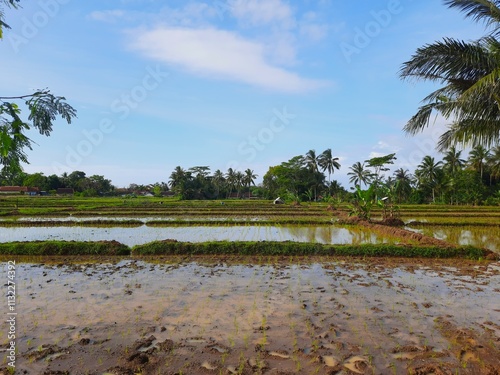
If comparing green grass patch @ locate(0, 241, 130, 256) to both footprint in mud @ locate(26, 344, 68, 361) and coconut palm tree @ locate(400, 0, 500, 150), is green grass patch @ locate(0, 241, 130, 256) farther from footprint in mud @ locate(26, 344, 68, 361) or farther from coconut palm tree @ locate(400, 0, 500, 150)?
coconut palm tree @ locate(400, 0, 500, 150)

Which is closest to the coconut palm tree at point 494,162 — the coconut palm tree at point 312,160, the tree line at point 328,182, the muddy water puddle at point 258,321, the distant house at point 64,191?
the tree line at point 328,182

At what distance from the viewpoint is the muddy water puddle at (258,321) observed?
3824 millimetres

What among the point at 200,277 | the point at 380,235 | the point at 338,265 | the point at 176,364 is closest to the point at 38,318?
the point at 176,364

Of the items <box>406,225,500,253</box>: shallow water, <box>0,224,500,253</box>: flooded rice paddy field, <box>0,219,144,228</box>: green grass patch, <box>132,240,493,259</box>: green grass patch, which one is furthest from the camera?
<box>0,219,144,228</box>: green grass patch

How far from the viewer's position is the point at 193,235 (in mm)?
14414

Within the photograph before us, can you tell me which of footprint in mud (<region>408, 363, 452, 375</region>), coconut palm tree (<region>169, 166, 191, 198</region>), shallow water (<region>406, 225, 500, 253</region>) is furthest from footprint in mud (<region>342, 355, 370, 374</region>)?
coconut palm tree (<region>169, 166, 191, 198</region>)

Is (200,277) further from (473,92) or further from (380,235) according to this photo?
(380,235)

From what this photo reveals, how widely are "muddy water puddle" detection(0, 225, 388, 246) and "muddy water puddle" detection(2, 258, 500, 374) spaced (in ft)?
16.4

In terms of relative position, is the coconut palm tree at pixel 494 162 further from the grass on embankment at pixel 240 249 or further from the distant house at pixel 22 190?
the distant house at pixel 22 190

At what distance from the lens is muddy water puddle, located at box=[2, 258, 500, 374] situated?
12.5ft

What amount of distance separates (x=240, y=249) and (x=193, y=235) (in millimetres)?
4540

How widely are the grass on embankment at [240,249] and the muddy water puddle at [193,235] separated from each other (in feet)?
A: 6.26

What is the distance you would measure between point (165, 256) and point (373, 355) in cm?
718

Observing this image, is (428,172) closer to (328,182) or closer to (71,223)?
(328,182)
